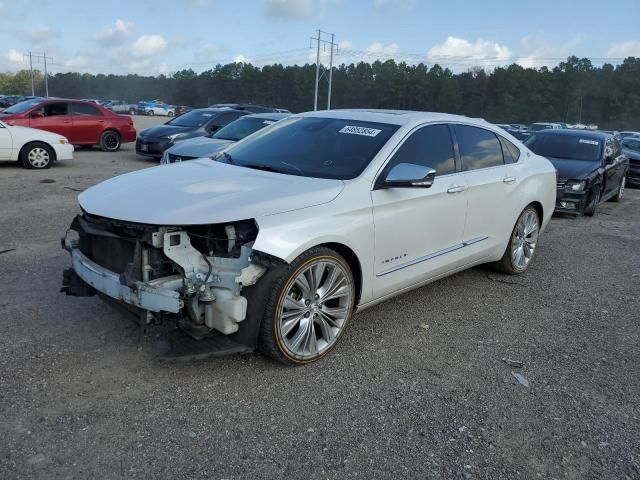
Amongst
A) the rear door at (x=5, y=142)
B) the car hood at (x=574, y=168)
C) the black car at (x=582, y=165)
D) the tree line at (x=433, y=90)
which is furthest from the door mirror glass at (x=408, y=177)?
the tree line at (x=433, y=90)

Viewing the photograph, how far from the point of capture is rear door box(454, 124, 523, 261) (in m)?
4.86

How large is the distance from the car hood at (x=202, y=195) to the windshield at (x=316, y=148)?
0.20 meters

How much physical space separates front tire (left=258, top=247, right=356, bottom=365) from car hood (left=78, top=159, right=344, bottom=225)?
1.29 ft

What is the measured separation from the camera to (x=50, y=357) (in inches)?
141

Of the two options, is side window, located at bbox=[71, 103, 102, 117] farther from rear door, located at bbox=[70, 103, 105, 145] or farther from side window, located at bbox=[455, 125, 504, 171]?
side window, located at bbox=[455, 125, 504, 171]

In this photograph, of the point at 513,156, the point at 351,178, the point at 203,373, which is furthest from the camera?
the point at 513,156

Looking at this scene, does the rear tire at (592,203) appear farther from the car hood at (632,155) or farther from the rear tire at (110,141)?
the rear tire at (110,141)

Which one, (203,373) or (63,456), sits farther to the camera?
(203,373)

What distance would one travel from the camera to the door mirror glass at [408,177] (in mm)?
3863

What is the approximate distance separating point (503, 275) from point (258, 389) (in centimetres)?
357

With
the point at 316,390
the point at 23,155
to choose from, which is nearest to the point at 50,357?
the point at 316,390

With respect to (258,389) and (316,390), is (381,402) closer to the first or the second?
(316,390)

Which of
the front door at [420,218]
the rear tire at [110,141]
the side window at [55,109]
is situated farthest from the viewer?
the rear tire at [110,141]

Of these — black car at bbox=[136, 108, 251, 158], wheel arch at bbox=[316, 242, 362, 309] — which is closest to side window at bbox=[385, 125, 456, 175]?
wheel arch at bbox=[316, 242, 362, 309]
